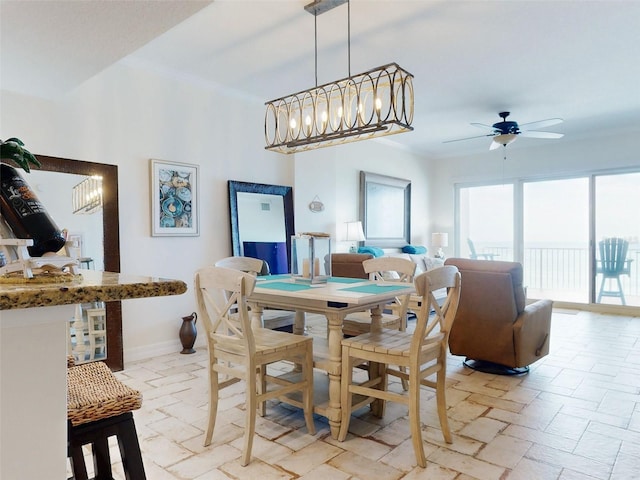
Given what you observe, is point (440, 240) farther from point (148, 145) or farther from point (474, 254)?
point (148, 145)

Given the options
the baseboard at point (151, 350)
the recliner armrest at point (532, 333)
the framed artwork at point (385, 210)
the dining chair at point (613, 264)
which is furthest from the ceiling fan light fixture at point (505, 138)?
the baseboard at point (151, 350)

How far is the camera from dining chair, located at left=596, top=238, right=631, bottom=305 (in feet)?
20.8

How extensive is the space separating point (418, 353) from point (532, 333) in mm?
1746

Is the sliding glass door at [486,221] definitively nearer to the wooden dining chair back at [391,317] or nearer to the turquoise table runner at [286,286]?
the wooden dining chair back at [391,317]

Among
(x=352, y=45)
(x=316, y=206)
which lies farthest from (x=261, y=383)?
(x=316, y=206)

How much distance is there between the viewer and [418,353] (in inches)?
81.3

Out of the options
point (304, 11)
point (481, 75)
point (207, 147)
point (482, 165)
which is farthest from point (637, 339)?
point (207, 147)

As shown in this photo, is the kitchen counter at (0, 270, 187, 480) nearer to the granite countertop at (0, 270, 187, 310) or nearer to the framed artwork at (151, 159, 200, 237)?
the granite countertop at (0, 270, 187, 310)

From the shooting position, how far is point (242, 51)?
3572 millimetres

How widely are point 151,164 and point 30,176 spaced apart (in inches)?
38.2

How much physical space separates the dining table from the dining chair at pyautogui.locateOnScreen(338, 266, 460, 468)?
0.07 metres

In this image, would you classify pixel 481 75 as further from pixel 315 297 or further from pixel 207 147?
pixel 315 297

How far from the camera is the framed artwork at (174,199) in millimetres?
3879

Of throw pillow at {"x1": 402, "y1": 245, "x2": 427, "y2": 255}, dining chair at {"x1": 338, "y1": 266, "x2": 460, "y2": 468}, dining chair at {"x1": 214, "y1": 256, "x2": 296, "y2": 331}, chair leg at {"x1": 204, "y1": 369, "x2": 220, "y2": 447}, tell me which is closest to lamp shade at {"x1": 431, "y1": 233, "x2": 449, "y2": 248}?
throw pillow at {"x1": 402, "y1": 245, "x2": 427, "y2": 255}
